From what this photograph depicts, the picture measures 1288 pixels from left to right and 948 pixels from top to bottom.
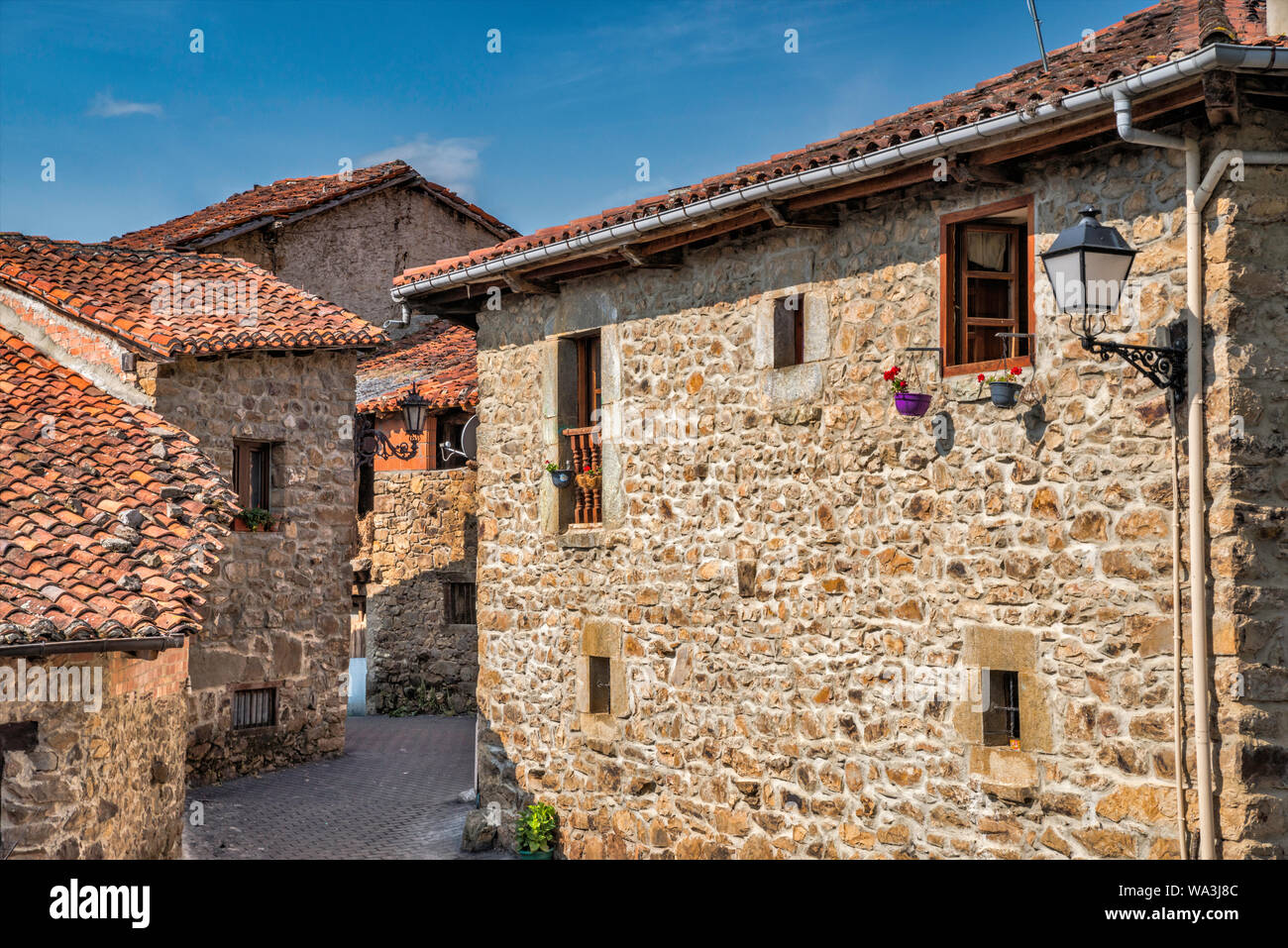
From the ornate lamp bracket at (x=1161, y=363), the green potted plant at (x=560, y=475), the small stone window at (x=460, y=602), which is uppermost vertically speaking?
the ornate lamp bracket at (x=1161, y=363)

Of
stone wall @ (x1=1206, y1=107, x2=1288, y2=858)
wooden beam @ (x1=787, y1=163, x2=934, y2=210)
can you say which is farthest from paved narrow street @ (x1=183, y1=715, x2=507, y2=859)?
stone wall @ (x1=1206, y1=107, x2=1288, y2=858)

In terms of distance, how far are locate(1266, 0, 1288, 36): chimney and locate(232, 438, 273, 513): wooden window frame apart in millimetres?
11403

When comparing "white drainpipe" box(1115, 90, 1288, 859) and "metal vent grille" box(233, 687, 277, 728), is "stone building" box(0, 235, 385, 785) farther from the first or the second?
"white drainpipe" box(1115, 90, 1288, 859)

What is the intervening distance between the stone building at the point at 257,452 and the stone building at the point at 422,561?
3.80 metres

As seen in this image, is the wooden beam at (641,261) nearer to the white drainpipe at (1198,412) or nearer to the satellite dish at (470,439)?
the white drainpipe at (1198,412)

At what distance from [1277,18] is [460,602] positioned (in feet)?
50.1

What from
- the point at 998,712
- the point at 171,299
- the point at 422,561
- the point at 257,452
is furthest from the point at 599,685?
the point at 422,561

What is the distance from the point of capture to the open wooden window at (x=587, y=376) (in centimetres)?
1116

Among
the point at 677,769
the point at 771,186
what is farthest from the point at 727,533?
the point at 771,186

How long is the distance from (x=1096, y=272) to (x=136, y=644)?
521 centimetres

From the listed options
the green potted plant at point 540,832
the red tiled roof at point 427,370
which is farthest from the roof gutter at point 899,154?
the red tiled roof at point 427,370

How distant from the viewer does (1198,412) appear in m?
6.87

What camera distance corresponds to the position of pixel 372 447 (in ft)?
65.6
